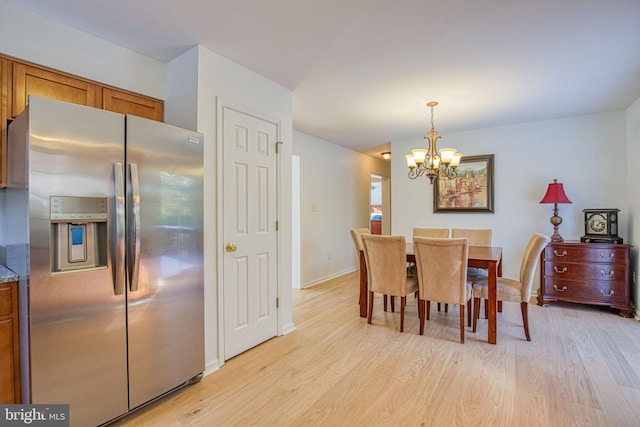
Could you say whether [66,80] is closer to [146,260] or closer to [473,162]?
[146,260]

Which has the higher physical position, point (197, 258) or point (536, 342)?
point (197, 258)

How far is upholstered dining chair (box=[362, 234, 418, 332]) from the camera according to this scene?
9.95 ft

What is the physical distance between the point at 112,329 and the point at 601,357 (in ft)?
11.4

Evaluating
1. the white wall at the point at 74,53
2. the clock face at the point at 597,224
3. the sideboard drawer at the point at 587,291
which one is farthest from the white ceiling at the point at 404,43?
the sideboard drawer at the point at 587,291

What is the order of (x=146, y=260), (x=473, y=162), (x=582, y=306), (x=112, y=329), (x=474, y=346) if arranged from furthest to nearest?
(x=473, y=162)
(x=582, y=306)
(x=474, y=346)
(x=146, y=260)
(x=112, y=329)

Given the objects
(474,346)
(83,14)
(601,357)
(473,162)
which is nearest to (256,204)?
(83,14)

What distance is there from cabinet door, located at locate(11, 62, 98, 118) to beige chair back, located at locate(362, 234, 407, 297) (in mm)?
2523

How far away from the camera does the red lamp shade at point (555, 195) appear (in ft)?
12.6

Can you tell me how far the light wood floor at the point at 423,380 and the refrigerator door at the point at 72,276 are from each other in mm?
378

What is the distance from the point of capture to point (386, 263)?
312cm

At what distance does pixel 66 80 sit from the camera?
2.06m

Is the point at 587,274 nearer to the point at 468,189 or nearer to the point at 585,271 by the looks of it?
the point at 585,271

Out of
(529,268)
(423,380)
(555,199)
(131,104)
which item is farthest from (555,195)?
(131,104)

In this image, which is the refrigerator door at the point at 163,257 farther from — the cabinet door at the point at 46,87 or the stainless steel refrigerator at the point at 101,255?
the cabinet door at the point at 46,87
